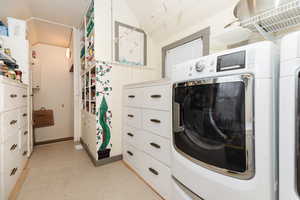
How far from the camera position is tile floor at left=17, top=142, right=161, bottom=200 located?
1.41 meters

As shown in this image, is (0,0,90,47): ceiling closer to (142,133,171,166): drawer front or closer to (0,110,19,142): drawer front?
Result: (0,110,19,142): drawer front

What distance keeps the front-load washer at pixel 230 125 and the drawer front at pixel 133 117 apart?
2.98 ft

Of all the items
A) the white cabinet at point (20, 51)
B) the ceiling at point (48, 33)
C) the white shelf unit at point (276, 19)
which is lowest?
the white shelf unit at point (276, 19)

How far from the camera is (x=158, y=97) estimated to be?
1.39 metres

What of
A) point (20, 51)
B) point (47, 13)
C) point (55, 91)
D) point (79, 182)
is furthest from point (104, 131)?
point (47, 13)

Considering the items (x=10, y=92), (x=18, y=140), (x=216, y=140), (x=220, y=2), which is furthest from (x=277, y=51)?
(x=18, y=140)

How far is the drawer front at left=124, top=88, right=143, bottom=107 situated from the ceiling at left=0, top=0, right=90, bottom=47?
5.67ft

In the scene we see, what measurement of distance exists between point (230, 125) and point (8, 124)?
1.97 meters

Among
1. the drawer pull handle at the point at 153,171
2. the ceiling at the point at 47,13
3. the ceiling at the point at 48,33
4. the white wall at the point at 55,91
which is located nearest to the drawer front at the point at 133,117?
the drawer pull handle at the point at 153,171

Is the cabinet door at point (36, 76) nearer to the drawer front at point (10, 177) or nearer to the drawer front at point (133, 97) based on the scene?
the drawer front at point (10, 177)

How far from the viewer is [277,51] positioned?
554mm

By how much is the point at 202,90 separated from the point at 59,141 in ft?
12.1

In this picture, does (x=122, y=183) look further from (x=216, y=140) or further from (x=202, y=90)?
(x=202, y=90)

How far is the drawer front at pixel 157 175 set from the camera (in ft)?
4.22
